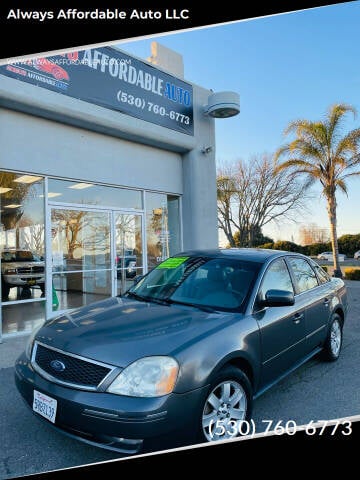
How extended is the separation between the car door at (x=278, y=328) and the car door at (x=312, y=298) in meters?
0.16

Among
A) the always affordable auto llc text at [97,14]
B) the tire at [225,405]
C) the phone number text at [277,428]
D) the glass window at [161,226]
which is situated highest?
the always affordable auto llc text at [97,14]

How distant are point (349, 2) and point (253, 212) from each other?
69.9ft

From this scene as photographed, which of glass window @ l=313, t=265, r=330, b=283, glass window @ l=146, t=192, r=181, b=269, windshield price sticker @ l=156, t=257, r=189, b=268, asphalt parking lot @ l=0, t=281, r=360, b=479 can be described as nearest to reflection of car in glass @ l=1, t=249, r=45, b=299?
asphalt parking lot @ l=0, t=281, r=360, b=479

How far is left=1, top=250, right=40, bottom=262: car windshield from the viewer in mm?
7605

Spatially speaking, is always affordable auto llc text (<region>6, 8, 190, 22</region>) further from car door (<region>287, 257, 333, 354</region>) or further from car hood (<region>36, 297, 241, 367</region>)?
car hood (<region>36, 297, 241, 367</region>)

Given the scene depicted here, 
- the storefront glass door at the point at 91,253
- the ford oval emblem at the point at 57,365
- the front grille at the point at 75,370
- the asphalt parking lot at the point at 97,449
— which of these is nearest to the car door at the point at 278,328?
the asphalt parking lot at the point at 97,449

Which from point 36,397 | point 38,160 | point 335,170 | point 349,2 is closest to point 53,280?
point 38,160

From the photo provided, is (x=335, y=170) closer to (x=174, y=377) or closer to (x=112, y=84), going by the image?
(x=112, y=84)

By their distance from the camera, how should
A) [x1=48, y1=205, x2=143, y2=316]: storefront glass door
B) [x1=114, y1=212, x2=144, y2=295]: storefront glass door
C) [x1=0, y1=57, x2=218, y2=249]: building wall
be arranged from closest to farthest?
[x1=0, y1=57, x2=218, y2=249]: building wall < [x1=48, y1=205, x2=143, y2=316]: storefront glass door < [x1=114, y1=212, x2=144, y2=295]: storefront glass door

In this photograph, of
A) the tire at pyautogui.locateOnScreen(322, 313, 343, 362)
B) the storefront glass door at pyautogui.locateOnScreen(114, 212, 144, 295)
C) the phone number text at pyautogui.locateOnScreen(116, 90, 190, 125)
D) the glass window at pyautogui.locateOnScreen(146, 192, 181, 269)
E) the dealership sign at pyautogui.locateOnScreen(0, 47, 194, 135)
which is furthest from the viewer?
the glass window at pyautogui.locateOnScreen(146, 192, 181, 269)

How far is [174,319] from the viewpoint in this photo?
3.03 meters

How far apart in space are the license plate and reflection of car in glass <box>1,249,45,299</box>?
511 centimetres

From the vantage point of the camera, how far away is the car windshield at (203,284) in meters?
3.46

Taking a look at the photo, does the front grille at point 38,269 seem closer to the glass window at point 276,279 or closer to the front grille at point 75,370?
the front grille at point 75,370
